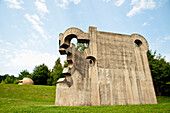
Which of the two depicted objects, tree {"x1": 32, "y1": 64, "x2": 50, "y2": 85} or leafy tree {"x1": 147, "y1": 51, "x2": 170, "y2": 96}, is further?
tree {"x1": 32, "y1": 64, "x2": 50, "y2": 85}

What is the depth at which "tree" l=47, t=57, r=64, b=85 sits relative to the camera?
125 ft

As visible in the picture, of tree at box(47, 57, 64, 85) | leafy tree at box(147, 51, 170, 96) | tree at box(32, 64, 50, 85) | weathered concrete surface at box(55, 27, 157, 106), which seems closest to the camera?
weathered concrete surface at box(55, 27, 157, 106)

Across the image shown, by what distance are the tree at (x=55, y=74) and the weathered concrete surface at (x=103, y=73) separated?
2791 cm

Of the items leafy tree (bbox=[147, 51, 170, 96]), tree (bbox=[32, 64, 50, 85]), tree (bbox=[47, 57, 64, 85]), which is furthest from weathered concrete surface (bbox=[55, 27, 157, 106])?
tree (bbox=[32, 64, 50, 85])

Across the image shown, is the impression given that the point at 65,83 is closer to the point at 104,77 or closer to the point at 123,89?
the point at 104,77

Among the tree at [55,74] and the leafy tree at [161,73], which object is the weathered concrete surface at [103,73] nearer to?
the leafy tree at [161,73]

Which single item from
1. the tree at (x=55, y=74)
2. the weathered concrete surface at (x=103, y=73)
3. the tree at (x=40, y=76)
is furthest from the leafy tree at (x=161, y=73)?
the tree at (x=40, y=76)

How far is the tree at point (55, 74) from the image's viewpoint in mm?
38094

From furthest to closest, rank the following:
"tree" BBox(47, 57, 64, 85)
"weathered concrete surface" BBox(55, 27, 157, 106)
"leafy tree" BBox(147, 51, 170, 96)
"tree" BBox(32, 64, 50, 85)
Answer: "tree" BBox(32, 64, 50, 85), "tree" BBox(47, 57, 64, 85), "leafy tree" BBox(147, 51, 170, 96), "weathered concrete surface" BBox(55, 27, 157, 106)

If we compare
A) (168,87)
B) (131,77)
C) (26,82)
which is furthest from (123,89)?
(26,82)

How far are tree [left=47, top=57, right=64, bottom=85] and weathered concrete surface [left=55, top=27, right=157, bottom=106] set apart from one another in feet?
91.6

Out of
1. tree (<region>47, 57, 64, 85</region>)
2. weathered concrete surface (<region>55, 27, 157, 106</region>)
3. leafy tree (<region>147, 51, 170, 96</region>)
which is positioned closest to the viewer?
weathered concrete surface (<region>55, 27, 157, 106</region>)

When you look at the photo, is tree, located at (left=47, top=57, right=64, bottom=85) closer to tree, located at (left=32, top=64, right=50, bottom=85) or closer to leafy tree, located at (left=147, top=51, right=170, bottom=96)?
tree, located at (left=32, top=64, right=50, bottom=85)

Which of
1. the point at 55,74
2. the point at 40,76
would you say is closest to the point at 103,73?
the point at 55,74
